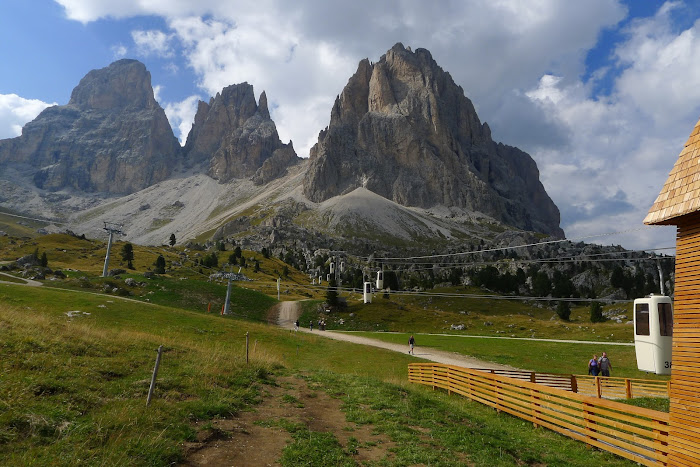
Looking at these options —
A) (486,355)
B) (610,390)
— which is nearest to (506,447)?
(610,390)

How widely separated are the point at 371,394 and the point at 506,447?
6.42 m

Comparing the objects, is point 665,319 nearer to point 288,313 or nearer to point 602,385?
point 602,385

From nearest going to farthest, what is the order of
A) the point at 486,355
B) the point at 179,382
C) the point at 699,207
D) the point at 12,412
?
the point at 12,412 < the point at 699,207 < the point at 179,382 < the point at 486,355

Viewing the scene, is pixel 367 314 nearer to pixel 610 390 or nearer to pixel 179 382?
pixel 610 390

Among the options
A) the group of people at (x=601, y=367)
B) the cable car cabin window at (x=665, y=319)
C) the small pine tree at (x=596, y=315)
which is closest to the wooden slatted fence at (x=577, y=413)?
the group of people at (x=601, y=367)

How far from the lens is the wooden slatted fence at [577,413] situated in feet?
37.3

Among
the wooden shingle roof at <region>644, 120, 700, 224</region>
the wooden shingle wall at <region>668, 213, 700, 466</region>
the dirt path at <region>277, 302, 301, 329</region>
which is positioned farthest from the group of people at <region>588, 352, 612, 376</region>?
the dirt path at <region>277, 302, 301, 329</region>

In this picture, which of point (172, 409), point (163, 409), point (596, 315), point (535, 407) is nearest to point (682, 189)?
point (535, 407)

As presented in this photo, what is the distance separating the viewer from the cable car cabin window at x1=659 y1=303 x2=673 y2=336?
26938 mm

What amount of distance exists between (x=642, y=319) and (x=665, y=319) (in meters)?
1.31

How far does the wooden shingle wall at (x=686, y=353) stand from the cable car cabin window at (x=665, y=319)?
64.4 ft

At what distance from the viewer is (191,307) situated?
2347 inches

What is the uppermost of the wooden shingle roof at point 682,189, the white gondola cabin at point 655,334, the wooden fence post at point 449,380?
the wooden shingle roof at point 682,189

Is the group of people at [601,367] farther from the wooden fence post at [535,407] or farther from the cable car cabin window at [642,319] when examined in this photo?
the wooden fence post at [535,407]
